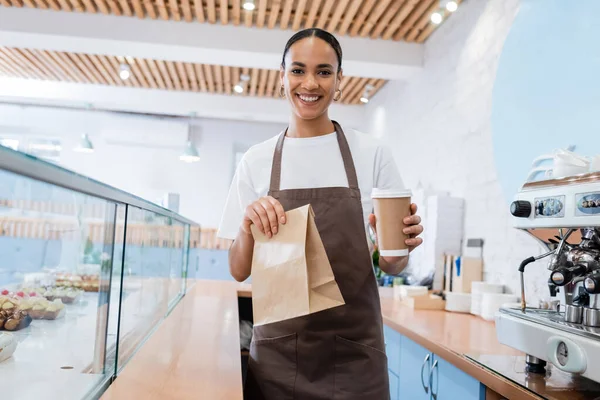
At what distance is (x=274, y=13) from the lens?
16.8 feet

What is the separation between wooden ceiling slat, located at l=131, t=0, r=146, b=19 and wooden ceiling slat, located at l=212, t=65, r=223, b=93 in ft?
5.30

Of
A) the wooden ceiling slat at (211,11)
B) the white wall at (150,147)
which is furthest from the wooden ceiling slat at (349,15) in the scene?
the white wall at (150,147)

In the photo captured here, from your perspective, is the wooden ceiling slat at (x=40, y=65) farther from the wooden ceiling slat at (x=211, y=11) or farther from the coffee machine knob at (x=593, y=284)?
the coffee machine knob at (x=593, y=284)

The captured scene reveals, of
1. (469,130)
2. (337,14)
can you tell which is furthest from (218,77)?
(469,130)

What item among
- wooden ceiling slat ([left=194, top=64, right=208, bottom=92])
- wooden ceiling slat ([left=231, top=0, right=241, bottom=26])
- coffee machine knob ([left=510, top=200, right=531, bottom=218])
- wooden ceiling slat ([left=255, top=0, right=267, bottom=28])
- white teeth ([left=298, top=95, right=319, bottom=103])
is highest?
wooden ceiling slat ([left=231, top=0, right=241, bottom=26])

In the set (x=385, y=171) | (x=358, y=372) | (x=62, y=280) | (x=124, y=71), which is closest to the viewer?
(x=62, y=280)

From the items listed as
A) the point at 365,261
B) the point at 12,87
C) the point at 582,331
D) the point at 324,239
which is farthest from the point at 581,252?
the point at 12,87

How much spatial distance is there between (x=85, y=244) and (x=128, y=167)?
940 centimetres

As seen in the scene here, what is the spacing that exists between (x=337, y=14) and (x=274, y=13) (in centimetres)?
60

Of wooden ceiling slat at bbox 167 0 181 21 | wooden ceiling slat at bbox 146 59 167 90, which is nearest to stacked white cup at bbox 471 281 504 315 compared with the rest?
wooden ceiling slat at bbox 167 0 181 21

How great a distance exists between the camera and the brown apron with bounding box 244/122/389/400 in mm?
1515

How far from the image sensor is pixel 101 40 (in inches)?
212

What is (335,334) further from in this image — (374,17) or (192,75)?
(192,75)

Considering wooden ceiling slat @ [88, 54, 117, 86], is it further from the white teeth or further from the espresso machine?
the espresso machine
